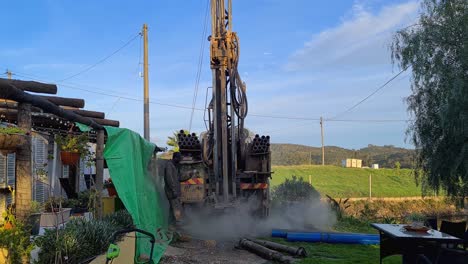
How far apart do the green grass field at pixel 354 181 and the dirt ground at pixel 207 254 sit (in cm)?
1577

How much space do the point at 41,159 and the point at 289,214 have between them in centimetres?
808

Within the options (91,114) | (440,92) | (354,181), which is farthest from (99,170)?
(354,181)

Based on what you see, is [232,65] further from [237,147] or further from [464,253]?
[464,253]

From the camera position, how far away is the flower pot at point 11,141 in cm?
425

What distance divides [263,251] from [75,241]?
422 cm

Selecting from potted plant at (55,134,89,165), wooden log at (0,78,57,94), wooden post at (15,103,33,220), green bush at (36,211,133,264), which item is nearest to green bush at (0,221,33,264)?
wooden post at (15,103,33,220)

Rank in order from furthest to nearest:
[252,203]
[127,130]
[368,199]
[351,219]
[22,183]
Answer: [368,199]
[351,219]
[252,203]
[127,130]
[22,183]

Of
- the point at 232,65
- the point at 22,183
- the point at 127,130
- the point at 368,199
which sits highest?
the point at 232,65

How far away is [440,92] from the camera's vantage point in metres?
8.95

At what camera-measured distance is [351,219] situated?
15.5 metres

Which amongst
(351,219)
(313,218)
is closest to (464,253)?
(313,218)

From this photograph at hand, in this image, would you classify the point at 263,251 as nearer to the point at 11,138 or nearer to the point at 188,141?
the point at 188,141

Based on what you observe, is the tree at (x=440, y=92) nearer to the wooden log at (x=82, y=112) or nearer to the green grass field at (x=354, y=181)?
the wooden log at (x=82, y=112)

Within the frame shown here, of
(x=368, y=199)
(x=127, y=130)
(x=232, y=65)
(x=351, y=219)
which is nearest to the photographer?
(x=127, y=130)
